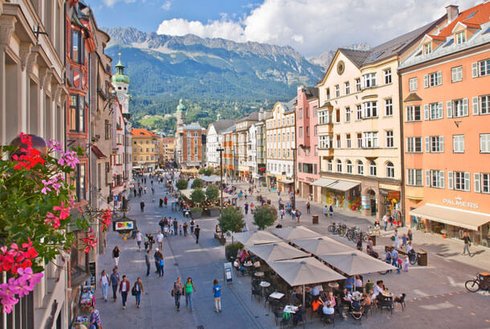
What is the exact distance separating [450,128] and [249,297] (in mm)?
22316

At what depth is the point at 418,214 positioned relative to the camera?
3231cm

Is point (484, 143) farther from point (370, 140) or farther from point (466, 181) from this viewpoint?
point (370, 140)

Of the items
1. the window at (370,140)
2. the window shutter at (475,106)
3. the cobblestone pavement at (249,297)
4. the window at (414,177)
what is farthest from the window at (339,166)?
the window shutter at (475,106)

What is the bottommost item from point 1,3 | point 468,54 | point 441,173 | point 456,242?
point 456,242

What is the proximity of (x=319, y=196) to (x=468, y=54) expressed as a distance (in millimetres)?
28868

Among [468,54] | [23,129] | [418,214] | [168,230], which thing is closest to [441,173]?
[418,214]

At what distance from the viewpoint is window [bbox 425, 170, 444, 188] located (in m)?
31.7

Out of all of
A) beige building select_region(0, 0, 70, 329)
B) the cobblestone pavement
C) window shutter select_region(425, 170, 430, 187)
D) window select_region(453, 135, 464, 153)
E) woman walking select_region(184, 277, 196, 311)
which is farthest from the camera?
window shutter select_region(425, 170, 430, 187)

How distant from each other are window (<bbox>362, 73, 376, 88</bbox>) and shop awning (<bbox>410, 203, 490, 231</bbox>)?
14179 millimetres

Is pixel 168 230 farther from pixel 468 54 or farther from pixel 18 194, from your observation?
pixel 18 194

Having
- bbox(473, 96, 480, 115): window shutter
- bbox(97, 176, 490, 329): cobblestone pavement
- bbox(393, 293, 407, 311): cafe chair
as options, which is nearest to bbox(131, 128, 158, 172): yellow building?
bbox(97, 176, 490, 329): cobblestone pavement

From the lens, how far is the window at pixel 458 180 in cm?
2903

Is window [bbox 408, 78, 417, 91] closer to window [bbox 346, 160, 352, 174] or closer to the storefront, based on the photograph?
the storefront

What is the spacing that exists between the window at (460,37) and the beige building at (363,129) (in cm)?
600
